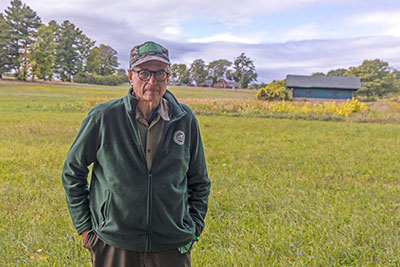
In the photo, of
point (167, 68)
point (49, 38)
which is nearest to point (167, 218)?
point (167, 68)

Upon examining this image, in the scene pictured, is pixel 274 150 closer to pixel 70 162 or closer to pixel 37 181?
pixel 37 181

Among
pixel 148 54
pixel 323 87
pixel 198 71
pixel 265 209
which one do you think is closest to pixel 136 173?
pixel 148 54

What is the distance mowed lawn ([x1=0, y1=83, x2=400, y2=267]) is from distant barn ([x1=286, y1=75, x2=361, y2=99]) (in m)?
30.5

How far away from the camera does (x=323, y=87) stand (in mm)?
37125

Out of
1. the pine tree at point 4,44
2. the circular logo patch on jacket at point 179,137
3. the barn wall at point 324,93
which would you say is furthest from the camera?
the pine tree at point 4,44

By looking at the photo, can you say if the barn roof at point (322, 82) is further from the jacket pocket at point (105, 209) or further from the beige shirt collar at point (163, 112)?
the jacket pocket at point (105, 209)

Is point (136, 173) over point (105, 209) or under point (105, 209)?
over

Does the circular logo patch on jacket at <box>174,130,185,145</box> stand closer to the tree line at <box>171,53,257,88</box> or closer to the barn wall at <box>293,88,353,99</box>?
the barn wall at <box>293,88,353,99</box>

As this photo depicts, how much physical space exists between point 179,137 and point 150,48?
529 mm

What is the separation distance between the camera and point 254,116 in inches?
705

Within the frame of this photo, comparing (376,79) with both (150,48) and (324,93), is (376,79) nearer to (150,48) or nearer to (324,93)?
(324,93)

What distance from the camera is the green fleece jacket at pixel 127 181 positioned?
1756mm

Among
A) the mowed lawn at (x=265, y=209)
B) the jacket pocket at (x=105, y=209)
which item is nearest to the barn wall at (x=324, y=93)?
the mowed lawn at (x=265, y=209)

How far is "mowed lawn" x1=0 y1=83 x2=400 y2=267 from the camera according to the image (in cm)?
305
